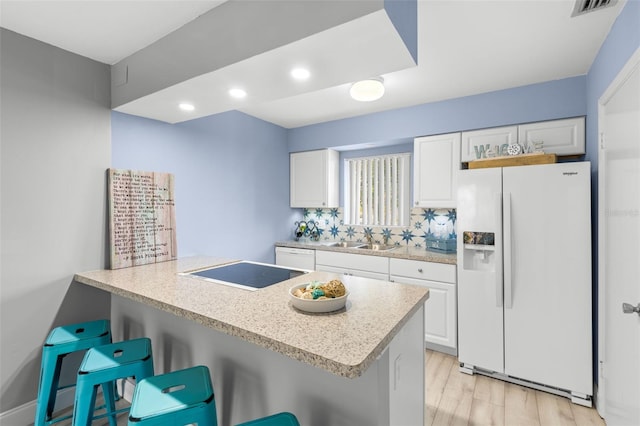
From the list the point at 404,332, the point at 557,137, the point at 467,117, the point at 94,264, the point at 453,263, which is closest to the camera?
the point at 404,332

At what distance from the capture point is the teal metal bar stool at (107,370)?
1.42 m

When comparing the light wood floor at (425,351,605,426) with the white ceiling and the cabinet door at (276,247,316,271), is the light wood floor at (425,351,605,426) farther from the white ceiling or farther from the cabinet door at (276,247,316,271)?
the white ceiling

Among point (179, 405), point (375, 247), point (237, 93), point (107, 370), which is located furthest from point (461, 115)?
point (107, 370)

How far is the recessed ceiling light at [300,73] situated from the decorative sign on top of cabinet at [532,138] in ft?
6.12

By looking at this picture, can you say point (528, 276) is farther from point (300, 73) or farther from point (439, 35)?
point (300, 73)

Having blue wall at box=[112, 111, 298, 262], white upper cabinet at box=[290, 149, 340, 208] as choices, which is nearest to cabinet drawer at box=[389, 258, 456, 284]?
white upper cabinet at box=[290, 149, 340, 208]

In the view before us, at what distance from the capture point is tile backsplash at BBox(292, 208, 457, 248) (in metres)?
3.25

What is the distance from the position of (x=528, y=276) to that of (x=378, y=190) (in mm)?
1879

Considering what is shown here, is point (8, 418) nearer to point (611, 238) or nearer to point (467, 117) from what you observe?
point (611, 238)

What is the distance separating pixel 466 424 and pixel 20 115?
11.0 feet

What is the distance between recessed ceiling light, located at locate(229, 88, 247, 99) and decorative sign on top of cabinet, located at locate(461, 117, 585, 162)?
2.07 metres

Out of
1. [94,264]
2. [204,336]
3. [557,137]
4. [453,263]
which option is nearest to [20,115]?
[94,264]

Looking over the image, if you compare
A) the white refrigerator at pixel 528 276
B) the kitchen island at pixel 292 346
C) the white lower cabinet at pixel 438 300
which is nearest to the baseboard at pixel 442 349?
the white lower cabinet at pixel 438 300

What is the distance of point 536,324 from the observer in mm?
2238
